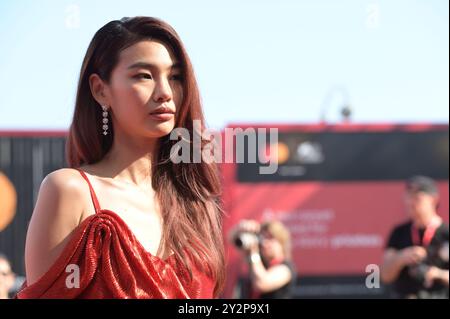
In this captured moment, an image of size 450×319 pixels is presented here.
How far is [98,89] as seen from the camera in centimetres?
194

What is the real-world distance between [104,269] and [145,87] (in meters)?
0.41

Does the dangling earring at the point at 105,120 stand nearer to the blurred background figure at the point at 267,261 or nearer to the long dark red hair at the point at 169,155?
the long dark red hair at the point at 169,155

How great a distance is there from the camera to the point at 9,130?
9633 millimetres

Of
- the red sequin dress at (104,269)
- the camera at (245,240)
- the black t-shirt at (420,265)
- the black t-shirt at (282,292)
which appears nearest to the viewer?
the red sequin dress at (104,269)

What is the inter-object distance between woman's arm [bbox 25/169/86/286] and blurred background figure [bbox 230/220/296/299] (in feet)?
12.0

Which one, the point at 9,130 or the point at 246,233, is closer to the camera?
the point at 246,233

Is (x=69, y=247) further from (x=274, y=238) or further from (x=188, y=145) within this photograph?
(x=274, y=238)

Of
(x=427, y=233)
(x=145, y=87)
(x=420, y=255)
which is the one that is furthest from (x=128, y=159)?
(x=427, y=233)

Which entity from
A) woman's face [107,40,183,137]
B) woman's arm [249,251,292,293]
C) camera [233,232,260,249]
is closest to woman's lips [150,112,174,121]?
woman's face [107,40,183,137]

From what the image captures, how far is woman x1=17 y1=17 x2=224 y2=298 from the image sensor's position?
1.77 m

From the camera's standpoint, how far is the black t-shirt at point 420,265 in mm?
5574

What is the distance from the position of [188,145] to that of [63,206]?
1.17 ft

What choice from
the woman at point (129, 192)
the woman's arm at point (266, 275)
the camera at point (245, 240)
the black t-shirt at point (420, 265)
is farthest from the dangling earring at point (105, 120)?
the black t-shirt at point (420, 265)
